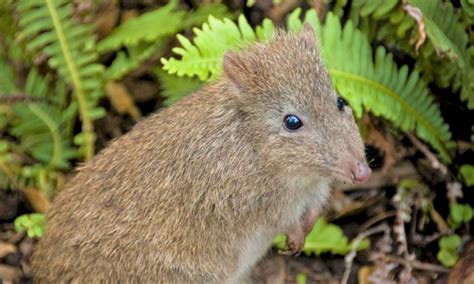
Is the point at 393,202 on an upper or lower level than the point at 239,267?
lower

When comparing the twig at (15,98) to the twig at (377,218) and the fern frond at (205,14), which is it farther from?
the twig at (377,218)

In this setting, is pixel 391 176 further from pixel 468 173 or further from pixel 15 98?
pixel 15 98

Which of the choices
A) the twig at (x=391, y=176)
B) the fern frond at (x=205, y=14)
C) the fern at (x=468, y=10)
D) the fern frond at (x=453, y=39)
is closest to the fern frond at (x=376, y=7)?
the fern frond at (x=453, y=39)

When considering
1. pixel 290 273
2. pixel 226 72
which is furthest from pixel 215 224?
pixel 290 273

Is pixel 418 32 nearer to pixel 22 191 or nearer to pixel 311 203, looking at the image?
pixel 311 203

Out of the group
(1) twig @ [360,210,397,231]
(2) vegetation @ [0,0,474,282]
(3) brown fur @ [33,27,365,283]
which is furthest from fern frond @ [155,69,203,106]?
(1) twig @ [360,210,397,231]
